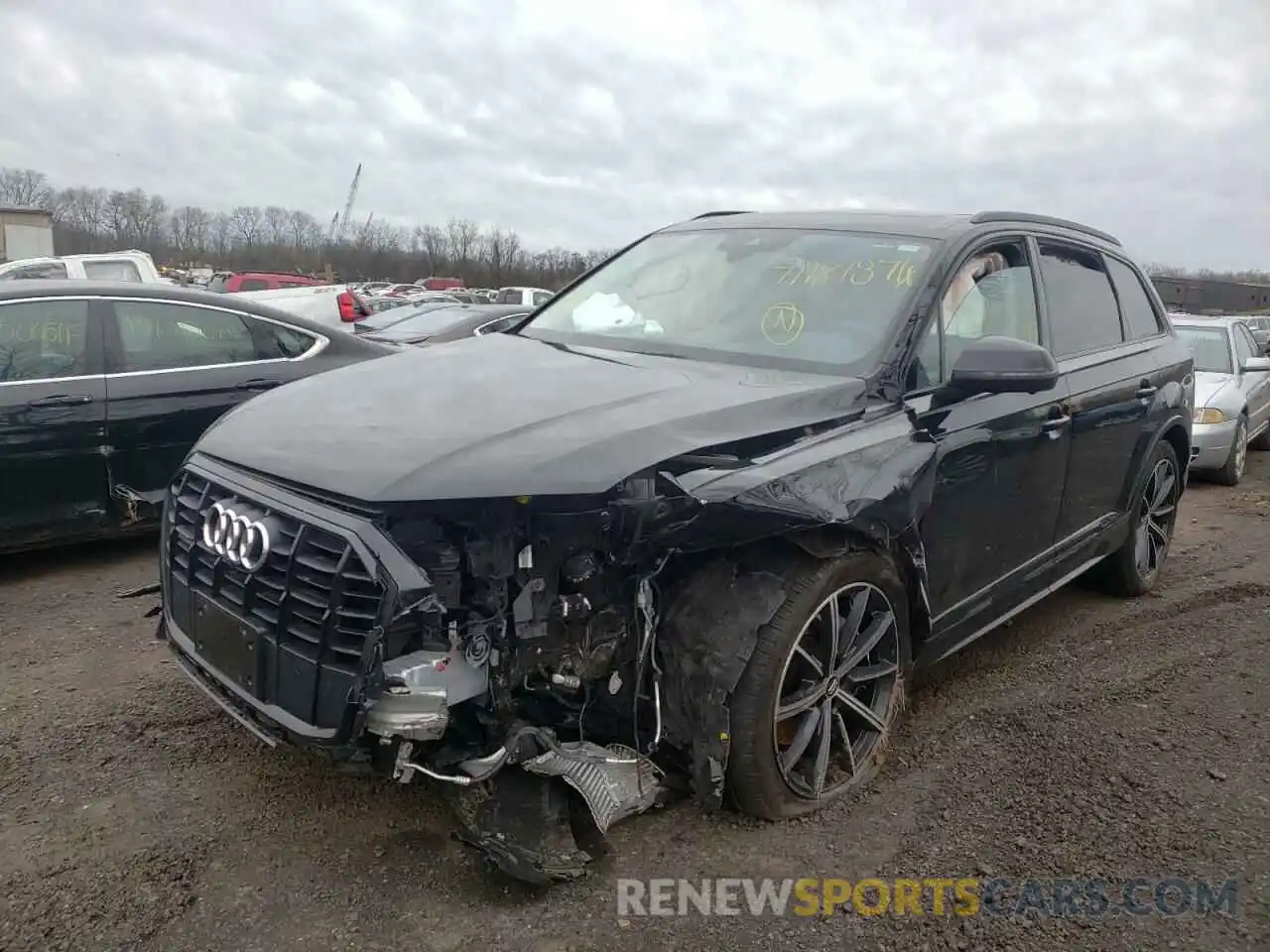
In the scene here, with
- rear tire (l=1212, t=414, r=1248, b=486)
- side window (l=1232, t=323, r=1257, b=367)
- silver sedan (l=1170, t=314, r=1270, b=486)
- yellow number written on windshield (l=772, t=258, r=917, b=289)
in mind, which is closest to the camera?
yellow number written on windshield (l=772, t=258, r=917, b=289)

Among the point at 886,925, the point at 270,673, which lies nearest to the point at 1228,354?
the point at 886,925

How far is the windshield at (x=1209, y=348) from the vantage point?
969 centimetres

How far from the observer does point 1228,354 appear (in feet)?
32.1

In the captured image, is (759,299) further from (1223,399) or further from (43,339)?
(1223,399)

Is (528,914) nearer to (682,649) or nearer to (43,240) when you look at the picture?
(682,649)

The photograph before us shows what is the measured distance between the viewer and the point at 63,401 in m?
4.93

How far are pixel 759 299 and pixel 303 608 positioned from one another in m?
2.03

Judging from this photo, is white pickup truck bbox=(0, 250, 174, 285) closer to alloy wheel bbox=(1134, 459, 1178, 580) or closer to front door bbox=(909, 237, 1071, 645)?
front door bbox=(909, 237, 1071, 645)

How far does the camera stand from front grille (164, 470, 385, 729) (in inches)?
93.8

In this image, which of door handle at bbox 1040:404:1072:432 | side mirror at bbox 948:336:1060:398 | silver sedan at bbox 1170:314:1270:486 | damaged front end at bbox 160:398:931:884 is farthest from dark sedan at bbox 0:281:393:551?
silver sedan at bbox 1170:314:1270:486

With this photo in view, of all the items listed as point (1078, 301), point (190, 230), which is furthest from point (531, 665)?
point (190, 230)

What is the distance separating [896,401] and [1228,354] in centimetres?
837

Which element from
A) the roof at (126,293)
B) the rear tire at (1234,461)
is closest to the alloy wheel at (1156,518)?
the rear tire at (1234,461)

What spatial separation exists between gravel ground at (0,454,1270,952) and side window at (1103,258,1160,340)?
1.68 meters
